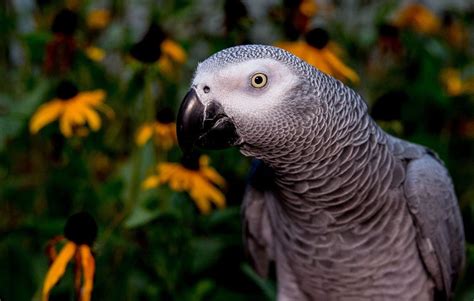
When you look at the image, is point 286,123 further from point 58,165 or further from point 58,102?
point 58,165

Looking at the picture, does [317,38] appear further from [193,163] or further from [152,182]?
[152,182]

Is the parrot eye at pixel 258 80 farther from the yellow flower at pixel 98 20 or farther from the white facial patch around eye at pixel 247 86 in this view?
the yellow flower at pixel 98 20

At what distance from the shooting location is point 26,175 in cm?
237

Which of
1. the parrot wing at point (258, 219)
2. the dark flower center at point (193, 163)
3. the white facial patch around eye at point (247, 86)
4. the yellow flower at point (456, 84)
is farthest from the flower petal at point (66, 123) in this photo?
the yellow flower at point (456, 84)

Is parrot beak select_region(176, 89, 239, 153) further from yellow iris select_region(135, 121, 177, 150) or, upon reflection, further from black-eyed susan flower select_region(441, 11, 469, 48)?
black-eyed susan flower select_region(441, 11, 469, 48)

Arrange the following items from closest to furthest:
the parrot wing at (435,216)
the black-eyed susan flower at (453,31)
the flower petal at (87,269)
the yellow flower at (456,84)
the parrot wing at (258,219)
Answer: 1. the flower petal at (87,269)
2. the parrot wing at (435,216)
3. the parrot wing at (258,219)
4. the yellow flower at (456,84)
5. the black-eyed susan flower at (453,31)

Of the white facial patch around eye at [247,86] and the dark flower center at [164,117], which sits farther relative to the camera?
the dark flower center at [164,117]

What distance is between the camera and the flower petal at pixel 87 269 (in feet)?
4.63

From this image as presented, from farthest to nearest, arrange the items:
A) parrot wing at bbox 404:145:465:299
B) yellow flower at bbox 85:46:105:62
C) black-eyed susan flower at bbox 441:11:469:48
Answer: black-eyed susan flower at bbox 441:11:469:48
yellow flower at bbox 85:46:105:62
parrot wing at bbox 404:145:465:299

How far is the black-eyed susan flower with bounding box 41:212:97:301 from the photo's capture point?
142 centimetres

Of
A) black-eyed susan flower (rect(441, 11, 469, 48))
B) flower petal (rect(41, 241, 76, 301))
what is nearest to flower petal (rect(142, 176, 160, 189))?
flower petal (rect(41, 241, 76, 301))

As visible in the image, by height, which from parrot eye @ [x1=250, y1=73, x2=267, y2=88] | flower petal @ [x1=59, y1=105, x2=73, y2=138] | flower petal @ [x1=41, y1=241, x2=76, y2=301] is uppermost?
parrot eye @ [x1=250, y1=73, x2=267, y2=88]

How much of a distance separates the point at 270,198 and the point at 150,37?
1.58ft

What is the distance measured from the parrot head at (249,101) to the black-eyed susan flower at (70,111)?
0.52 meters
